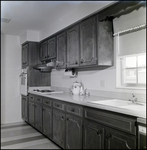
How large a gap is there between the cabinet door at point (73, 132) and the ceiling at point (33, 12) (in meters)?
1.72

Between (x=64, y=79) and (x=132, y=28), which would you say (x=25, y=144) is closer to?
(x=64, y=79)

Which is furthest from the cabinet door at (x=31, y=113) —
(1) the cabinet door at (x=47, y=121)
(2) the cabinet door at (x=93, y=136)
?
(2) the cabinet door at (x=93, y=136)

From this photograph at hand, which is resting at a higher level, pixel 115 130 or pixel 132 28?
pixel 132 28

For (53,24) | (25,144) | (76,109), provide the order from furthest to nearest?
(53,24), (25,144), (76,109)

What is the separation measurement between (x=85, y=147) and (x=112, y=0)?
5.90 feet

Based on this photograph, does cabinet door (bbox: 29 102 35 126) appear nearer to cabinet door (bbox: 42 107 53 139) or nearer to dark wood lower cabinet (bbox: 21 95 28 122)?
dark wood lower cabinet (bbox: 21 95 28 122)

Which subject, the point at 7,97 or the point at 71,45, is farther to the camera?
the point at 7,97

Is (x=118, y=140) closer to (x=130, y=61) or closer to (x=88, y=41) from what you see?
(x=130, y=61)

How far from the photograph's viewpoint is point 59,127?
2.77m

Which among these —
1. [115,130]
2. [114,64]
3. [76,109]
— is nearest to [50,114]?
[76,109]

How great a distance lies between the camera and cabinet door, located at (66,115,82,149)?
2.27 meters

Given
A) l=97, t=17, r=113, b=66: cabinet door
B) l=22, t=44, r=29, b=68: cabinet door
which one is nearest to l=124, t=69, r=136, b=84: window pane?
l=97, t=17, r=113, b=66: cabinet door

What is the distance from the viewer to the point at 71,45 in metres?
3.07

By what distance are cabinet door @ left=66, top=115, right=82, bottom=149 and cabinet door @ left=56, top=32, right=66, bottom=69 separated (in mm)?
1180
